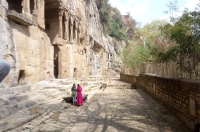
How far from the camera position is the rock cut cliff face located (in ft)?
28.0

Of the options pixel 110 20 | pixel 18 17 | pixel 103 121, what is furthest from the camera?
pixel 110 20

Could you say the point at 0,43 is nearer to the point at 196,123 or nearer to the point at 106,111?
the point at 106,111

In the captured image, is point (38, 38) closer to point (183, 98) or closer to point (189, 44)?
point (189, 44)

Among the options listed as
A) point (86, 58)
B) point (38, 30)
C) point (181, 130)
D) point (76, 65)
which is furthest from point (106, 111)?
point (86, 58)

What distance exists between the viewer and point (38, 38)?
38.5 feet

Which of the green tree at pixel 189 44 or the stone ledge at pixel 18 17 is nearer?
the green tree at pixel 189 44

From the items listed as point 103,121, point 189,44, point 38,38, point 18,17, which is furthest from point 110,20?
point 103,121

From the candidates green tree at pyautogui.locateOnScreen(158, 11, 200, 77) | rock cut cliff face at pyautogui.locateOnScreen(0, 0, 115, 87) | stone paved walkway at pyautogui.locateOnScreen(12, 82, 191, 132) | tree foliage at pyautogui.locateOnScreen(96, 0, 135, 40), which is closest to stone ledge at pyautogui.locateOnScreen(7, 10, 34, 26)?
rock cut cliff face at pyautogui.locateOnScreen(0, 0, 115, 87)

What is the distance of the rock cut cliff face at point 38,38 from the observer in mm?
8523

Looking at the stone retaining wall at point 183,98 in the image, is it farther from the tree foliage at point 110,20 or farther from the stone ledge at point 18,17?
the tree foliage at point 110,20

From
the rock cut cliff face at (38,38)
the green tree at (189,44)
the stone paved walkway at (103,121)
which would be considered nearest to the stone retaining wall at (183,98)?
the stone paved walkway at (103,121)

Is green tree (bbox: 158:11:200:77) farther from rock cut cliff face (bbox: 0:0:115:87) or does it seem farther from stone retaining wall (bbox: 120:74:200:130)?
rock cut cliff face (bbox: 0:0:115:87)

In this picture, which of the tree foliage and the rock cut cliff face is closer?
the rock cut cliff face

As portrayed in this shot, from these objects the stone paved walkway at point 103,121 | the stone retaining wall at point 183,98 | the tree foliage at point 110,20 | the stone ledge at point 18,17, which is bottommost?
the stone paved walkway at point 103,121
